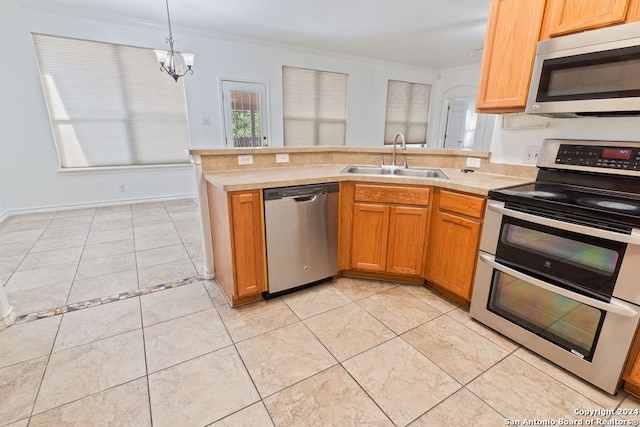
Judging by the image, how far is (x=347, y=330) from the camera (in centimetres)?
191

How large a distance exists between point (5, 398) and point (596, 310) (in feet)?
9.22

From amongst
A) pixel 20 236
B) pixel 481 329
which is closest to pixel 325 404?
pixel 481 329

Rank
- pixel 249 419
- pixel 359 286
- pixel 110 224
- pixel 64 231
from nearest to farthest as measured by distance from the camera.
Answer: pixel 249 419 → pixel 359 286 → pixel 64 231 → pixel 110 224

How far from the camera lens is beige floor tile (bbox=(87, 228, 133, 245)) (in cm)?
338

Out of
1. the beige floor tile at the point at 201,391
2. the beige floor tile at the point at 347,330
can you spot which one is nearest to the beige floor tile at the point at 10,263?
the beige floor tile at the point at 201,391

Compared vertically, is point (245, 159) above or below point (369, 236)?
above

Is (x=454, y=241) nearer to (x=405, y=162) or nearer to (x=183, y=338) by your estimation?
(x=405, y=162)

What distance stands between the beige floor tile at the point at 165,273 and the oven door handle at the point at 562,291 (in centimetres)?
231

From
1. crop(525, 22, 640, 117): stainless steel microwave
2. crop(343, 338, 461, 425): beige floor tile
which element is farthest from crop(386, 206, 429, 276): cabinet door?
crop(525, 22, 640, 117): stainless steel microwave

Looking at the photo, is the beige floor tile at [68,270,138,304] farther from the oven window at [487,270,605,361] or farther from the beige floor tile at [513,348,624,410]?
the beige floor tile at [513,348,624,410]

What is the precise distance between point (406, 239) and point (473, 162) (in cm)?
89

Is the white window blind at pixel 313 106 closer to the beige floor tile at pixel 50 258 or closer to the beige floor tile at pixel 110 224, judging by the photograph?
the beige floor tile at pixel 110 224

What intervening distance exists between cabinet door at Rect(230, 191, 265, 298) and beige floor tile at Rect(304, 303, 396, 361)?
1.55 ft

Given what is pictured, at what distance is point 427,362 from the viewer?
64.5 inches
